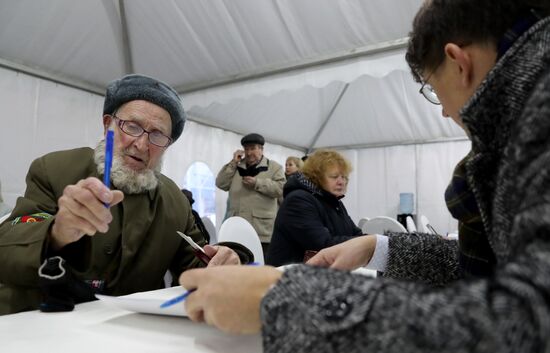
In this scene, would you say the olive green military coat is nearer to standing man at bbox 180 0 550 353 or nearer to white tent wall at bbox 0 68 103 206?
standing man at bbox 180 0 550 353

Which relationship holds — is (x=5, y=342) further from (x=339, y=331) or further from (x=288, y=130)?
(x=288, y=130)

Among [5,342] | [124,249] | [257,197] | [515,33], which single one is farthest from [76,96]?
[515,33]

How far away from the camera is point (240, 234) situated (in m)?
2.28

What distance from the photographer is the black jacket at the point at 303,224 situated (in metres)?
2.15

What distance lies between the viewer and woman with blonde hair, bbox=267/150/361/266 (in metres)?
2.17

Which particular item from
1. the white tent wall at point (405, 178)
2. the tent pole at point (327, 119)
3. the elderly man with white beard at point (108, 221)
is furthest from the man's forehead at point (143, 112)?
the white tent wall at point (405, 178)

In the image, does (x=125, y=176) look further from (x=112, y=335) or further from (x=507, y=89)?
(x=507, y=89)

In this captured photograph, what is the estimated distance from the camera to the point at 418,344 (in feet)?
1.09

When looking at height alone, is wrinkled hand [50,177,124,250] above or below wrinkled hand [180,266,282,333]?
above

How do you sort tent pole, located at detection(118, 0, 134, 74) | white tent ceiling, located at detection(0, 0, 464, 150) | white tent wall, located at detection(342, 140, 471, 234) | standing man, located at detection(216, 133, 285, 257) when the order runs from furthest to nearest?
1. white tent wall, located at detection(342, 140, 471, 234)
2. standing man, located at detection(216, 133, 285, 257)
3. tent pole, located at detection(118, 0, 134, 74)
4. white tent ceiling, located at detection(0, 0, 464, 150)

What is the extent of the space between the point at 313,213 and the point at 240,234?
0.46m

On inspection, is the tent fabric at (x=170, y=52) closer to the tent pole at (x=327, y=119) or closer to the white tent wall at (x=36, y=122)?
the white tent wall at (x=36, y=122)

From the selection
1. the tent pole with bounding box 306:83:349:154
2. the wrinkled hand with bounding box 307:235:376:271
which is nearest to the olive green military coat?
the wrinkled hand with bounding box 307:235:376:271

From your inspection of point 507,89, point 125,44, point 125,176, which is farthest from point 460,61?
point 125,44
